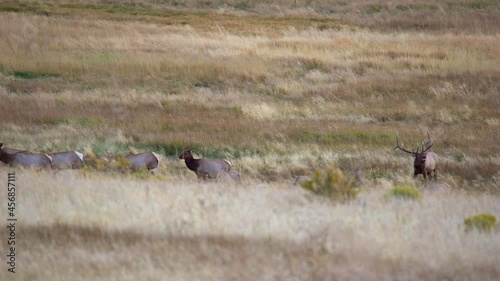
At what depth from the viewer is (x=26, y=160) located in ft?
42.9

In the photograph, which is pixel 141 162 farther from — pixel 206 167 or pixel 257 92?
pixel 257 92

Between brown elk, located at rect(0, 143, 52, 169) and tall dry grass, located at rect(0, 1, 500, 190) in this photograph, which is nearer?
brown elk, located at rect(0, 143, 52, 169)

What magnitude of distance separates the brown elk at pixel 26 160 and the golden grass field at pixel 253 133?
619 millimetres

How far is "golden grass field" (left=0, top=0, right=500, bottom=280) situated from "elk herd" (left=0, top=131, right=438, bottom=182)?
18.4 inches

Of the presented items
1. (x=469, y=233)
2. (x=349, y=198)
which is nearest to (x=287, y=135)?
(x=349, y=198)

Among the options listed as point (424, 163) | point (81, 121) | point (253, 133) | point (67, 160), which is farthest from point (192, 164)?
point (81, 121)

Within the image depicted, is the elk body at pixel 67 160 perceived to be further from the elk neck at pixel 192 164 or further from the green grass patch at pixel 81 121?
the green grass patch at pixel 81 121

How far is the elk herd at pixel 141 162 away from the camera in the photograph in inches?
510

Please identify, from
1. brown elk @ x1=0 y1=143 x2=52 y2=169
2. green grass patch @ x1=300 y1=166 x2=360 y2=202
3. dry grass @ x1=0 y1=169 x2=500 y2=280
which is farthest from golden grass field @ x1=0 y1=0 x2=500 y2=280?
brown elk @ x1=0 y1=143 x2=52 y2=169

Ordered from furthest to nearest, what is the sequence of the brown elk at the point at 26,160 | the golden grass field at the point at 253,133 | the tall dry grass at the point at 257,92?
the tall dry grass at the point at 257,92 → the brown elk at the point at 26,160 → the golden grass field at the point at 253,133

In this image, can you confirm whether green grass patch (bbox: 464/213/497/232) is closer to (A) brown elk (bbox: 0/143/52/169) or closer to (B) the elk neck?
(B) the elk neck

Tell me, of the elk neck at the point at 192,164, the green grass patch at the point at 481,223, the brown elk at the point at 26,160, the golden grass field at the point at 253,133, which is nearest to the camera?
the golden grass field at the point at 253,133

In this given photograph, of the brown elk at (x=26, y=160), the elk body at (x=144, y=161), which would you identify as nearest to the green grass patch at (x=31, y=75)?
the elk body at (x=144, y=161)

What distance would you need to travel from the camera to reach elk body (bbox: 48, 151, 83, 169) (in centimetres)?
1331
